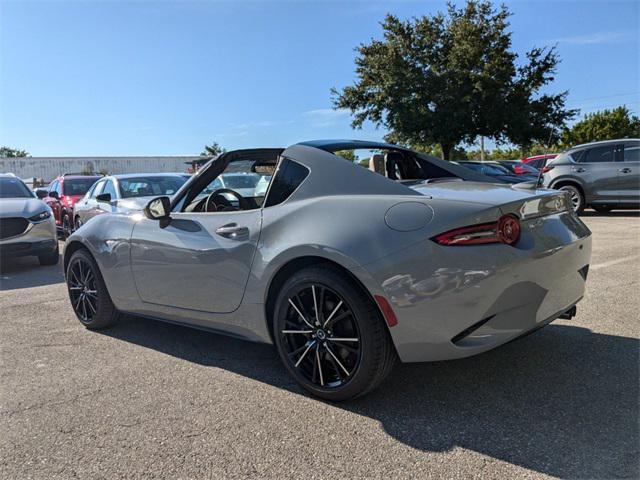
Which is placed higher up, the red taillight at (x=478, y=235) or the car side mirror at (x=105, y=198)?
the car side mirror at (x=105, y=198)

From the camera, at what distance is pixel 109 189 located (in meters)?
9.59

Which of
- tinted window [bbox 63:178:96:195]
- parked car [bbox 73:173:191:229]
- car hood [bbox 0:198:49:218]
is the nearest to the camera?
car hood [bbox 0:198:49:218]

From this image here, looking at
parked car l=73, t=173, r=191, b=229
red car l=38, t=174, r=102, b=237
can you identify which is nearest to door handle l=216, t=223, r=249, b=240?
parked car l=73, t=173, r=191, b=229

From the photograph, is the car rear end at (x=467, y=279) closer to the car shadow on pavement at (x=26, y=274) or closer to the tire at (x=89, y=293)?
the tire at (x=89, y=293)

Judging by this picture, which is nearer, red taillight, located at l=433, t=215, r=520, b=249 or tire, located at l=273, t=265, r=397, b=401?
red taillight, located at l=433, t=215, r=520, b=249

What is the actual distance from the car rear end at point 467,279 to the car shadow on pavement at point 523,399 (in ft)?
1.21

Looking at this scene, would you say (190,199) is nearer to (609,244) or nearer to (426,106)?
(609,244)

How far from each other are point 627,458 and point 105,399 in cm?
270

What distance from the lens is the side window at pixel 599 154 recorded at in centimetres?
1166

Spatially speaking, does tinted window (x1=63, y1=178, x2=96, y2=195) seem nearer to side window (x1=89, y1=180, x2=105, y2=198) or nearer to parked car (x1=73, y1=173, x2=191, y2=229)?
side window (x1=89, y1=180, x2=105, y2=198)

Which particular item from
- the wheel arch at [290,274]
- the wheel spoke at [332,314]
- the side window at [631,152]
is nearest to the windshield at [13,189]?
the wheel arch at [290,274]

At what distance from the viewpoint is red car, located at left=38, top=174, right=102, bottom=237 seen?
38.4 ft

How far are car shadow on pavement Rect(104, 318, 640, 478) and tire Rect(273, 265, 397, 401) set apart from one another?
18 cm

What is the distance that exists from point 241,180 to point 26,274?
550cm
